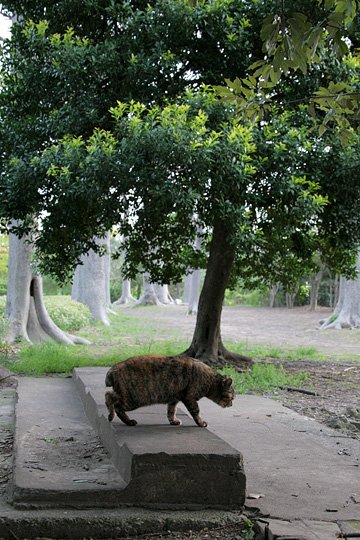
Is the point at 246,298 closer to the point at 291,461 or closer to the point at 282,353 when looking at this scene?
the point at 282,353

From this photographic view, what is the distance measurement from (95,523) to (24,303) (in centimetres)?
1152

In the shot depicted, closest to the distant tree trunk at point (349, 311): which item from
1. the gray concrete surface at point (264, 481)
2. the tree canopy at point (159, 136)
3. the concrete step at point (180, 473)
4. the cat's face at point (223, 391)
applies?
the tree canopy at point (159, 136)

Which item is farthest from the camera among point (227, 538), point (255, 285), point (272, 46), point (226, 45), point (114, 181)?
point (255, 285)

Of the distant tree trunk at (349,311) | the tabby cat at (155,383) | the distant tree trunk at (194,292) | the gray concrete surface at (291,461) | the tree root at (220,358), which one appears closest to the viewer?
the gray concrete surface at (291,461)

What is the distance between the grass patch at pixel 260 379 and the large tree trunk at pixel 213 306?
2.28 feet

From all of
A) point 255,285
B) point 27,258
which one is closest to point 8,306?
point 27,258

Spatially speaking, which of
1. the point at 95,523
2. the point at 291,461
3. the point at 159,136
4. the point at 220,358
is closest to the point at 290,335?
the point at 220,358

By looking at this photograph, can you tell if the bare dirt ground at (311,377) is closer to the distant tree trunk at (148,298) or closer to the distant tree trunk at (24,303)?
the distant tree trunk at (24,303)

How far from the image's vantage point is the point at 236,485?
15.3 ft

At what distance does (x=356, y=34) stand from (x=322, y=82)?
964mm

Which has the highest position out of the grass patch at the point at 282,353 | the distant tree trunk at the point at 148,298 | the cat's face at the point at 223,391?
the distant tree trunk at the point at 148,298

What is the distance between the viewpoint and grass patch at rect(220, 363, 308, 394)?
35.1ft

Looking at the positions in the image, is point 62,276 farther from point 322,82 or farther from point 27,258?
point 322,82

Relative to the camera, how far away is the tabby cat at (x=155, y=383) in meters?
5.29
